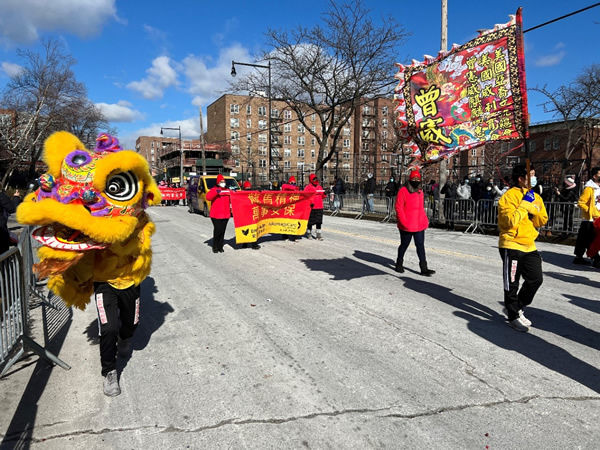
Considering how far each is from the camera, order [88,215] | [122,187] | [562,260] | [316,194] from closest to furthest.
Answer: [88,215]
[122,187]
[562,260]
[316,194]

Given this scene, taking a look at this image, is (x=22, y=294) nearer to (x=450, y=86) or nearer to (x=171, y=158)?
(x=450, y=86)

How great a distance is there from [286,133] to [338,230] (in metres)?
65.0

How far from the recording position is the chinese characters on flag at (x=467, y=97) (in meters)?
3.94

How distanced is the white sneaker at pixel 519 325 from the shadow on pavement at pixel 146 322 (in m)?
3.88

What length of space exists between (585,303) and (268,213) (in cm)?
685

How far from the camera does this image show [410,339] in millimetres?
4062

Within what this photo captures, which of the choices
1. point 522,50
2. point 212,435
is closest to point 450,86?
point 522,50

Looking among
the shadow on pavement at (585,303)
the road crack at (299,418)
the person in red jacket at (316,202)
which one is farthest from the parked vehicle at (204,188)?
the road crack at (299,418)

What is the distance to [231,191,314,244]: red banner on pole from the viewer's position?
9500mm

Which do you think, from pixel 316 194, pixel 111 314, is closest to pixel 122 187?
pixel 111 314

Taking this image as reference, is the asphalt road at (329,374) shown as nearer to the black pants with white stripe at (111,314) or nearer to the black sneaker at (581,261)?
the black pants with white stripe at (111,314)

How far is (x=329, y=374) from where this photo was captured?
3357 millimetres

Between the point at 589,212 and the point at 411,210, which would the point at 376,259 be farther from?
the point at 589,212

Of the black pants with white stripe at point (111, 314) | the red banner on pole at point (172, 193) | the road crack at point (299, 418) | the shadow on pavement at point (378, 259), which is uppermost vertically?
the red banner on pole at point (172, 193)
